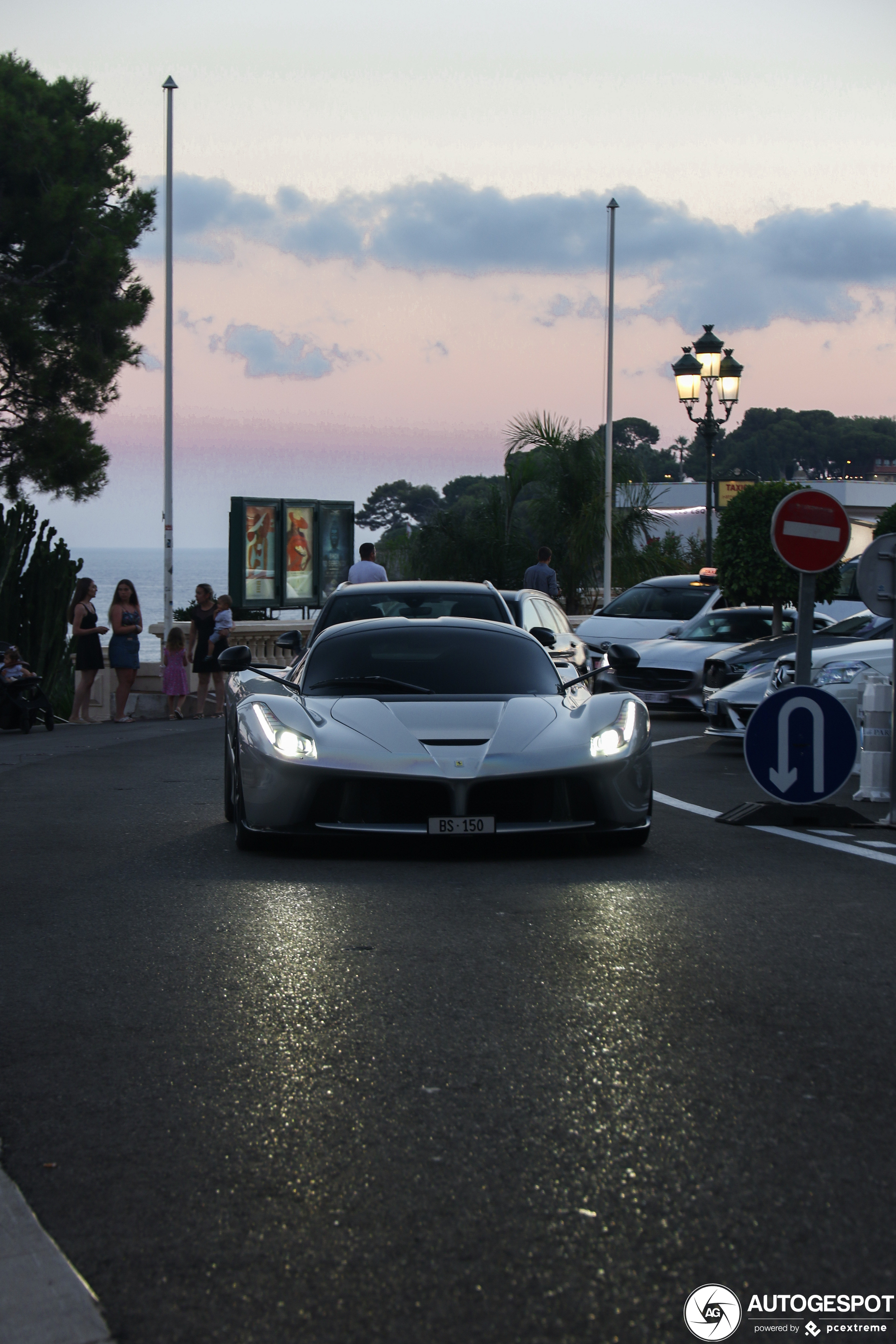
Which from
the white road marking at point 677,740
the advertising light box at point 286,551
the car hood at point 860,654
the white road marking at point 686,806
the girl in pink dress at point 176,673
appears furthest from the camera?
the advertising light box at point 286,551

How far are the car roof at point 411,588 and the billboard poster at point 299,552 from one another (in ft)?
61.9

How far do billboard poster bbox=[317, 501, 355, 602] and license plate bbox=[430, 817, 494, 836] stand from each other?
2323 centimetres

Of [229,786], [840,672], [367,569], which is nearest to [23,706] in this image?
[367,569]

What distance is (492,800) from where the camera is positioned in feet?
25.4

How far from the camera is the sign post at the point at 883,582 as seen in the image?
935cm

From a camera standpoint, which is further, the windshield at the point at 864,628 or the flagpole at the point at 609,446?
the flagpole at the point at 609,446

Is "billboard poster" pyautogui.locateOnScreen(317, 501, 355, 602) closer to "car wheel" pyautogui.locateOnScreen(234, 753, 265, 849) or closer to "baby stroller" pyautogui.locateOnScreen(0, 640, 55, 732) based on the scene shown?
"baby stroller" pyautogui.locateOnScreen(0, 640, 55, 732)

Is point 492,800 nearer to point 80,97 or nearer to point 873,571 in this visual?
point 873,571

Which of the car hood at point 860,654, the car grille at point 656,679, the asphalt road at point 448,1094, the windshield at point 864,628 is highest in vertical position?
the windshield at point 864,628

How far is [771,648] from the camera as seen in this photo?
17.3 m

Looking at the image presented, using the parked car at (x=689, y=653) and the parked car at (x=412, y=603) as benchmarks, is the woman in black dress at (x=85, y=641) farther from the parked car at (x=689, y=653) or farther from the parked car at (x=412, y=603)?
the parked car at (x=412, y=603)

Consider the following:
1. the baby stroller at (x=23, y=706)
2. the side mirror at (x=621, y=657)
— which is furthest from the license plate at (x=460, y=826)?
the baby stroller at (x=23, y=706)

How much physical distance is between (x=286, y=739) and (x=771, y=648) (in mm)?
10310

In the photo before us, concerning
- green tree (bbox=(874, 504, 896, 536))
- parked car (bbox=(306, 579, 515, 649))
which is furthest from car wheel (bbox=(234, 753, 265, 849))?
green tree (bbox=(874, 504, 896, 536))
